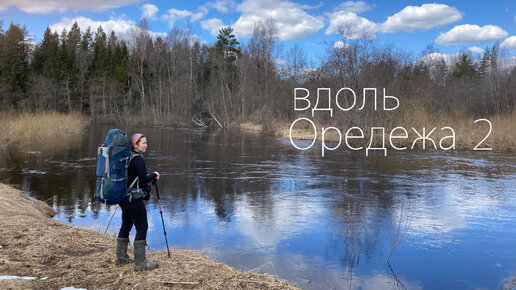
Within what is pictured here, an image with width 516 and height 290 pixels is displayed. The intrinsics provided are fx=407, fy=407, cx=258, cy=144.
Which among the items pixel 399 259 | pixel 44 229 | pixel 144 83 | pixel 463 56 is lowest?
pixel 399 259

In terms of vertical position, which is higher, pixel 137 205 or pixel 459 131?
pixel 459 131

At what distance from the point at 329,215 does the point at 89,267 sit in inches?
222

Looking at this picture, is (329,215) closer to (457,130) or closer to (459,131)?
(459,131)

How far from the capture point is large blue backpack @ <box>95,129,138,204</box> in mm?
4773

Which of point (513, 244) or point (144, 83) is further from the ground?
point (144, 83)

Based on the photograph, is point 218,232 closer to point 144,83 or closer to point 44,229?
point 44,229

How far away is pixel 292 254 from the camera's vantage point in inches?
270

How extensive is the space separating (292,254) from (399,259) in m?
1.76

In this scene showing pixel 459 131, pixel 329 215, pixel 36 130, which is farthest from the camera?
pixel 36 130

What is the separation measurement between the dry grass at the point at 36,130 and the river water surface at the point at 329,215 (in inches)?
285

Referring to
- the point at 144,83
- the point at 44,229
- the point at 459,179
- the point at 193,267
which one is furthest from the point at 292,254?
the point at 144,83

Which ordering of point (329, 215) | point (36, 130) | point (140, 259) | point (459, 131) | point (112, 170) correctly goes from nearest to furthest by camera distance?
1. point (112, 170)
2. point (140, 259)
3. point (329, 215)
4. point (459, 131)
5. point (36, 130)

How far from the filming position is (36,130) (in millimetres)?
27812

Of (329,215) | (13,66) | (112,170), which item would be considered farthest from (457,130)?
(13,66)
